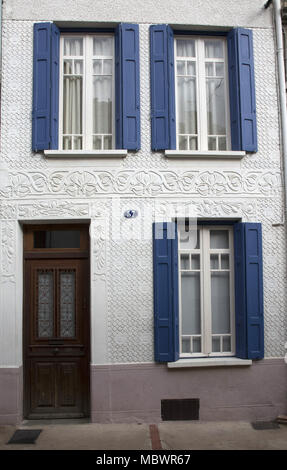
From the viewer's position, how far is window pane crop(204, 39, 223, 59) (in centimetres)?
721

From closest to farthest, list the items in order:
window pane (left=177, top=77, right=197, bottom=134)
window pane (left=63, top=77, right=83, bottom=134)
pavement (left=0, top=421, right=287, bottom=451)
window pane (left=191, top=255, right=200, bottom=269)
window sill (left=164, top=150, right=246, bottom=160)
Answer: pavement (left=0, top=421, right=287, bottom=451)
window sill (left=164, top=150, right=246, bottom=160)
window pane (left=191, top=255, right=200, bottom=269)
window pane (left=63, top=77, right=83, bottom=134)
window pane (left=177, top=77, right=197, bottom=134)

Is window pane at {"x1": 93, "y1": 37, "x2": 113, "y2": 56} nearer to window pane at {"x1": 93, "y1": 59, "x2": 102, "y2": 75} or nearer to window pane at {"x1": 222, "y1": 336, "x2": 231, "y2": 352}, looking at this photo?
window pane at {"x1": 93, "y1": 59, "x2": 102, "y2": 75}

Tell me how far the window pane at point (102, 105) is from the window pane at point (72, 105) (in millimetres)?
250

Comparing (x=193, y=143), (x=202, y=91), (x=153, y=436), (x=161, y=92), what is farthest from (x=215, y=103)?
(x=153, y=436)

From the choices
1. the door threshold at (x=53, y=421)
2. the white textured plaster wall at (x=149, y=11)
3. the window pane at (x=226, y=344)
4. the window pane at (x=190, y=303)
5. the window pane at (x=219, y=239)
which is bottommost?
the door threshold at (x=53, y=421)

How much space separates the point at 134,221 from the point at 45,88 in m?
2.53

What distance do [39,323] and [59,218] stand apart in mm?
1701

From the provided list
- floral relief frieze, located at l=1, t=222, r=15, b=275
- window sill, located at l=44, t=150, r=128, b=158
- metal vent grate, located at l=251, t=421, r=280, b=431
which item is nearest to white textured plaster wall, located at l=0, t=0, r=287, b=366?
floral relief frieze, located at l=1, t=222, r=15, b=275

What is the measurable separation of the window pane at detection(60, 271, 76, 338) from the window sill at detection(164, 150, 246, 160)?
2.47 metres

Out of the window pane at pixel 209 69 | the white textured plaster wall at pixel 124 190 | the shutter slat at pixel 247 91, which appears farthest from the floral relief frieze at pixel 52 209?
the window pane at pixel 209 69

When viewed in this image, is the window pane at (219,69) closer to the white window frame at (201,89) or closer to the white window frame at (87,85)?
the white window frame at (201,89)

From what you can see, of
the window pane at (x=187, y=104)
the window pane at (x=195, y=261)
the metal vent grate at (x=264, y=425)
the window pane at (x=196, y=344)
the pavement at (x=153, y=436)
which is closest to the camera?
the pavement at (x=153, y=436)

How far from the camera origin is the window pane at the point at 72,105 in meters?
7.00

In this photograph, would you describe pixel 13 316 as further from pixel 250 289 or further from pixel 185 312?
pixel 250 289
